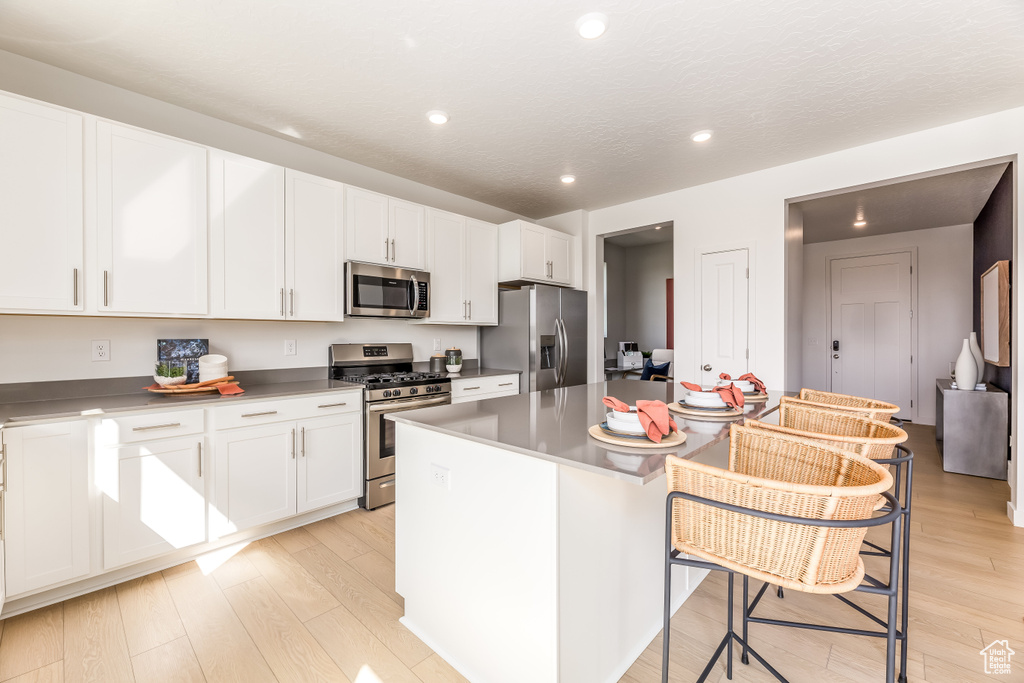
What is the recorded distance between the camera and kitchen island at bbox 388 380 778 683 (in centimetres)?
133

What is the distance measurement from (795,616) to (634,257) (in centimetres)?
613

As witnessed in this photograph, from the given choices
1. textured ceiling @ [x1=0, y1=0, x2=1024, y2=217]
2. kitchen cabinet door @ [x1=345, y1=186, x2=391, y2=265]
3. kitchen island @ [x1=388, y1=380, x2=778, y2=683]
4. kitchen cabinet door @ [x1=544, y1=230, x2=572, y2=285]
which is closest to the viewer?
kitchen island @ [x1=388, y1=380, x2=778, y2=683]

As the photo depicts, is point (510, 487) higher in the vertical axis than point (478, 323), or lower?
lower

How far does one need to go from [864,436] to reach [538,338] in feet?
9.20

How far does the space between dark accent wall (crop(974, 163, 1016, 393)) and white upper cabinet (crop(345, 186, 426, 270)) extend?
161 inches

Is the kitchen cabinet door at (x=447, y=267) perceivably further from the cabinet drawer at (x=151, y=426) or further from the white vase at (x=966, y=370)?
the white vase at (x=966, y=370)

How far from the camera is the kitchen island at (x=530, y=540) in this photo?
4.35 feet

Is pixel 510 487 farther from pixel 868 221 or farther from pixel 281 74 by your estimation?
pixel 868 221

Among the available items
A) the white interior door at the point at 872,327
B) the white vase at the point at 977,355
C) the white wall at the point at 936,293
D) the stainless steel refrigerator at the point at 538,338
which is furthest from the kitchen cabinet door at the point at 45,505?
the white wall at the point at 936,293

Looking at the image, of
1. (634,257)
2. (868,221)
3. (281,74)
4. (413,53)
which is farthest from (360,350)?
(868,221)

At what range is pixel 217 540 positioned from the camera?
2496 mm

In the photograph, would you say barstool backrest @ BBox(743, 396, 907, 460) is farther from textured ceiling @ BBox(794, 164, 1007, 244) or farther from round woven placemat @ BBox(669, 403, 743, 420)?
textured ceiling @ BBox(794, 164, 1007, 244)

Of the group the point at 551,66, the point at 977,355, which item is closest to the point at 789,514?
the point at 551,66

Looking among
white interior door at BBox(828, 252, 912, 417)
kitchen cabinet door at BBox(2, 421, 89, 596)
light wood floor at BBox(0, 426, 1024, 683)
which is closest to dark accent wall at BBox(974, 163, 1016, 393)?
white interior door at BBox(828, 252, 912, 417)
